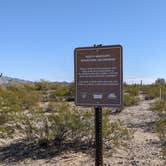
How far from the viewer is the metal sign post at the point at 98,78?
805 centimetres

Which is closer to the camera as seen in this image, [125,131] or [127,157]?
[127,157]

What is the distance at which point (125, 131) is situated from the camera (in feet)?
41.9

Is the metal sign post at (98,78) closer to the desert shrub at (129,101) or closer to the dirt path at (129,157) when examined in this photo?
the dirt path at (129,157)

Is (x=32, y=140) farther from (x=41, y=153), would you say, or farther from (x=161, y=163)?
(x=161, y=163)

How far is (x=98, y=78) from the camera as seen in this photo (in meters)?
8.17

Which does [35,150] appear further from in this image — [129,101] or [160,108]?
[129,101]

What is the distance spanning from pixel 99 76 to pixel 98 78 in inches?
1.5

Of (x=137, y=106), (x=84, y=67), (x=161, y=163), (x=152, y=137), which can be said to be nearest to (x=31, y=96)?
(x=137, y=106)

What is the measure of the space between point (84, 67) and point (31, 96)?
Result: 2111cm

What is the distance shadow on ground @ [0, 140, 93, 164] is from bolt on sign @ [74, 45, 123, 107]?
167 inches

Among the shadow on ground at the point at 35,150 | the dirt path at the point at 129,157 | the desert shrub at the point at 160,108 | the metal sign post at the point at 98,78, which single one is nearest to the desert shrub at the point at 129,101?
the desert shrub at the point at 160,108

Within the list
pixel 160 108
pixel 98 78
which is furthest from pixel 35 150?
pixel 160 108

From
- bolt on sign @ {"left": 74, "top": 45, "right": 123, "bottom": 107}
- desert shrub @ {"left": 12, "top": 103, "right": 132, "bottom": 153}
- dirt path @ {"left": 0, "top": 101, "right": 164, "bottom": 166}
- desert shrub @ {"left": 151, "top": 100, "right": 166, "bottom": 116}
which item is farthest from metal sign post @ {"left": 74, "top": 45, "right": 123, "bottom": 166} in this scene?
desert shrub @ {"left": 151, "top": 100, "right": 166, "bottom": 116}

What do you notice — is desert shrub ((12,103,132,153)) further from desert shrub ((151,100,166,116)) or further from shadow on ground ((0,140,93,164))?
desert shrub ((151,100,166,116))
